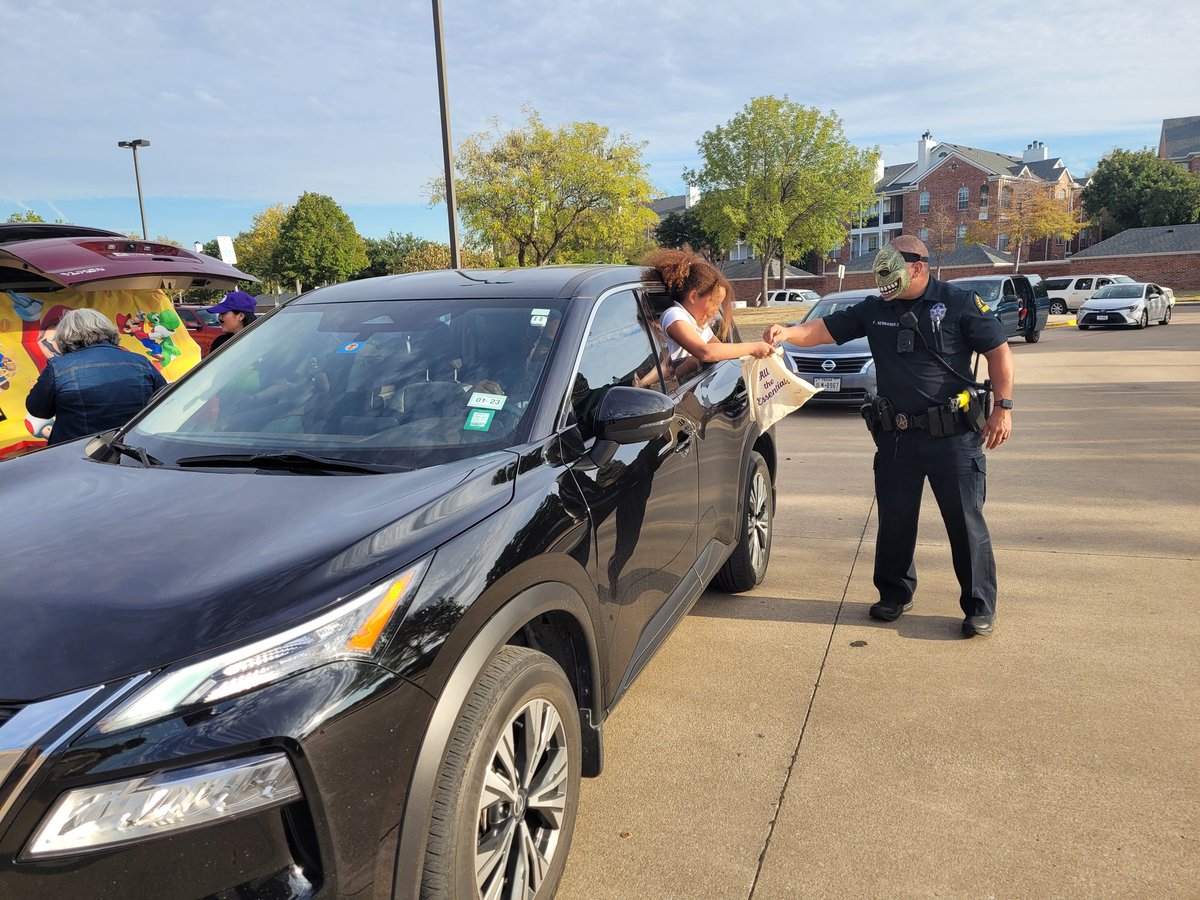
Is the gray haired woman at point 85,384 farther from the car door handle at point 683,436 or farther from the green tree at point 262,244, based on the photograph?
the green tree at point 262,244

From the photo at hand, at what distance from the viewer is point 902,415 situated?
4.19 meters

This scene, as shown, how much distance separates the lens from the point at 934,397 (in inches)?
161

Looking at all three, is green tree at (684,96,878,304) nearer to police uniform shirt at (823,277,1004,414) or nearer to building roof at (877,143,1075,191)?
building roof at (877,143,1075,191)

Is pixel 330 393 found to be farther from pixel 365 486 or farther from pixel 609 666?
pixel 609 666

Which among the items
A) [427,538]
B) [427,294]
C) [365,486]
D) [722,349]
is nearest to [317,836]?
[427,538]

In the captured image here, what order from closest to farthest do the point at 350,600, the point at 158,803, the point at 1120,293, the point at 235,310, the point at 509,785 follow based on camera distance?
the point at 158,803
the point at 350,600
the point at 509,785
the point at 235,310
the point at 1120,293

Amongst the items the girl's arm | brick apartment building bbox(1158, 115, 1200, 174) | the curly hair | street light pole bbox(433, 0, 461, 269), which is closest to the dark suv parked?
street light pole bbox(433, 0, 461, 269)

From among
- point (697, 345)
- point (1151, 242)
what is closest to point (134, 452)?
point (697, 345)

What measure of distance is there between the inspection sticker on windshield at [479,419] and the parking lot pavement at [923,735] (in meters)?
1.37

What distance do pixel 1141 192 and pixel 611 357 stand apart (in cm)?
7204

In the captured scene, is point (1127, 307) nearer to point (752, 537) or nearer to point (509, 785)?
point (752, 537)

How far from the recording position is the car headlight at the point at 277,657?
1.49m

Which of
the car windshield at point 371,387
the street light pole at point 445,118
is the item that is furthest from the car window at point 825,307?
the car windshield at point 371,387

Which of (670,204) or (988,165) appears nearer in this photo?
(988,165)
